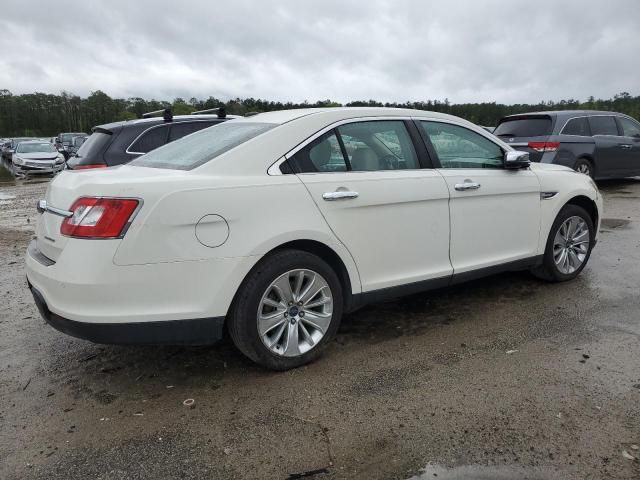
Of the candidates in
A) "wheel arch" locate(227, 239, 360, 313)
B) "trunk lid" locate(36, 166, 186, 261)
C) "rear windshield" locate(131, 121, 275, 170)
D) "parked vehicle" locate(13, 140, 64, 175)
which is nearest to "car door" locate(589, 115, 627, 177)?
"wheel arch" locate(227, 239, 360, 313)

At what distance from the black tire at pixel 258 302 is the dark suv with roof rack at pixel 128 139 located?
4595 millimetres

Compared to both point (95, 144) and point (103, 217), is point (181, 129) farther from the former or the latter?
point (103, 217)

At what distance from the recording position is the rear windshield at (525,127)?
10398 mm

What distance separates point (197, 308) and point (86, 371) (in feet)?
3.57

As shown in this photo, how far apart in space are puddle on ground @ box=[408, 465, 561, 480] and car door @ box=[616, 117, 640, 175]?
11.3 m

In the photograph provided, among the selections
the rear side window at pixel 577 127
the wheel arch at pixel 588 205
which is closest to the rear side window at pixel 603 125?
the rear side window at pixel 577 127

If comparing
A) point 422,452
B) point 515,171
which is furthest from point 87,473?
point 515,171

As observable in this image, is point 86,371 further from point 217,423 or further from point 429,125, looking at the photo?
point 429,125

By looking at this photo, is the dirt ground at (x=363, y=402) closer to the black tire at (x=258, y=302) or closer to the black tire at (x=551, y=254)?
the black tire at (x=258, y=302)

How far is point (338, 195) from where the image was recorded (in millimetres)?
3398

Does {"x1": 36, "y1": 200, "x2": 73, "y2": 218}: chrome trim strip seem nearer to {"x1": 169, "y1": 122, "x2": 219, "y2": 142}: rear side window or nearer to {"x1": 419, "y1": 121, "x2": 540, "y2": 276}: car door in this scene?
{"x1": 419, "y1": 121, "x2": 540, "y2": 276}: car door

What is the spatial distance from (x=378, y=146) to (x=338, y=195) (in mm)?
638

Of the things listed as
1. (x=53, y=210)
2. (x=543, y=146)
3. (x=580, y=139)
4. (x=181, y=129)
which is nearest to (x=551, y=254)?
(x=53, y=210)

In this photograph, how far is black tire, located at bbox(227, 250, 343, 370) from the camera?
3102 millimetres
